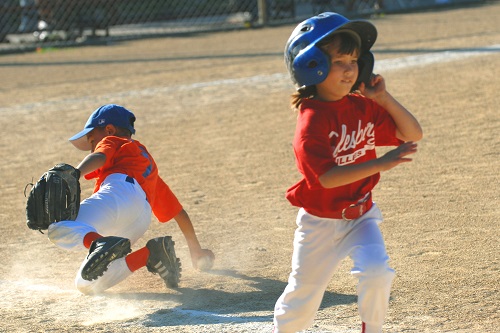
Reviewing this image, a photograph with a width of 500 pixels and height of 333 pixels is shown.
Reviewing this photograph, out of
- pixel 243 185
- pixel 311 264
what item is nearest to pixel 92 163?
pixel 311 264

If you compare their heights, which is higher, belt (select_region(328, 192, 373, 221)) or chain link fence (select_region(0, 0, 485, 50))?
chain link fence (select_region(0, 0, 485, 50))

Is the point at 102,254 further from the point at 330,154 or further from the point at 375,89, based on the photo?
the point at 375,89

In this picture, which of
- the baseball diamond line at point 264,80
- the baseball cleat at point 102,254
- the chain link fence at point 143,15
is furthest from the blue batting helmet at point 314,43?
the chain link fence at point 143,15

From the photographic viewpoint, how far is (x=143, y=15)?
1952cm

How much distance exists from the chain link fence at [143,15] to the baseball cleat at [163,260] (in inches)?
498

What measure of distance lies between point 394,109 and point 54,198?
1744 millimetres

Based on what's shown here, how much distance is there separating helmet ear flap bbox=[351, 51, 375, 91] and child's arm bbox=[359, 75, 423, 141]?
0.02m

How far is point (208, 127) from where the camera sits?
28.6 feet

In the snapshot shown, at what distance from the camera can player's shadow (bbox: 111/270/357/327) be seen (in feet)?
12.8

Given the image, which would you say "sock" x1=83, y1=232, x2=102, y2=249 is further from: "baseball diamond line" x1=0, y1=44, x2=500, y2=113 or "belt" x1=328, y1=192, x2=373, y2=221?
"baseball diamond line" x1=0, y1=44, x2=500, y2=113

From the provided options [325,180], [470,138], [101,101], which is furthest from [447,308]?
[101,101]

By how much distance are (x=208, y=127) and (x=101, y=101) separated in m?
2.19

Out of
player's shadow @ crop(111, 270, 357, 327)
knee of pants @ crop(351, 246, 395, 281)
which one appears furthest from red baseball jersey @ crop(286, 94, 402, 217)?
player's shadow @ crop(111, 270, 357, 327)

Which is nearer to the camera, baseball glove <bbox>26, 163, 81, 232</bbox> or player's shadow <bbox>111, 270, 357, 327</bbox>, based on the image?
player's shadow <bbox>111, 270, 357, 327</bbox>
